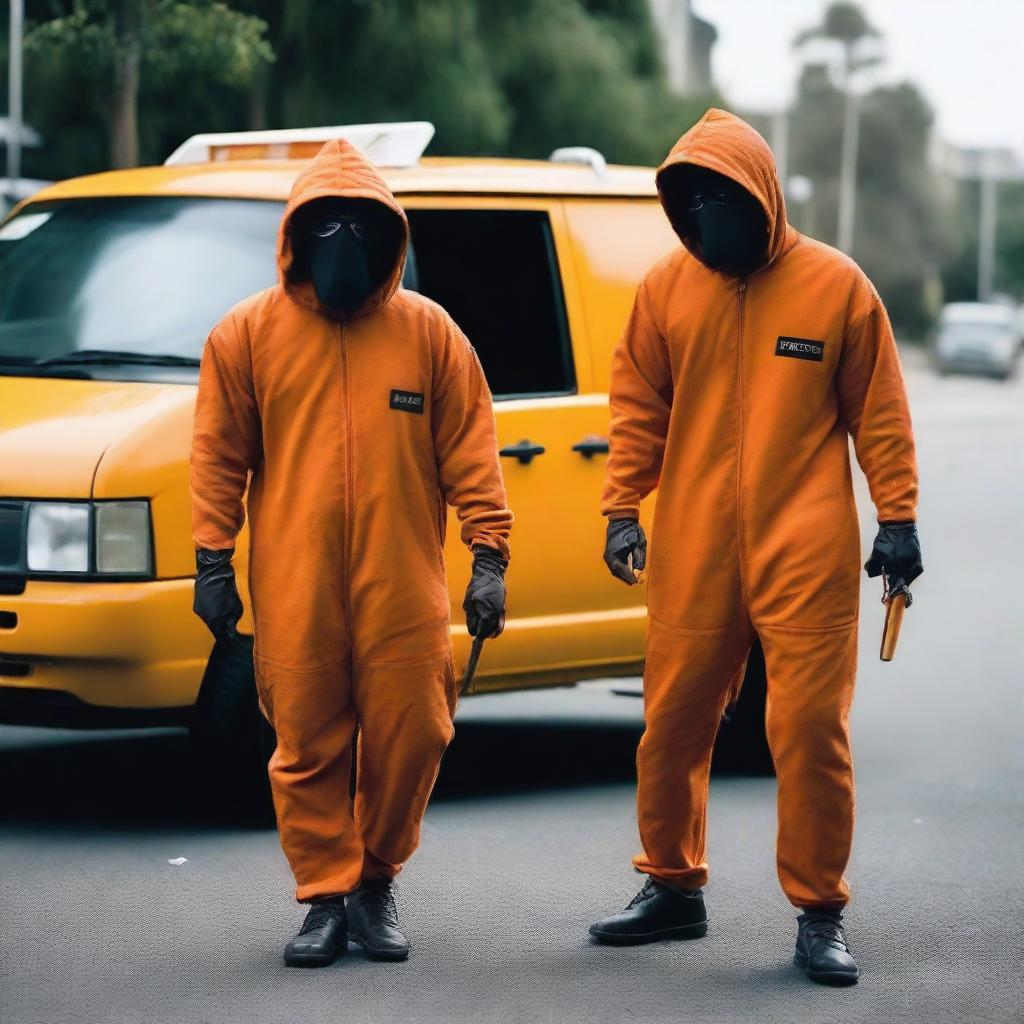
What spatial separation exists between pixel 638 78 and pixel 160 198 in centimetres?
1955

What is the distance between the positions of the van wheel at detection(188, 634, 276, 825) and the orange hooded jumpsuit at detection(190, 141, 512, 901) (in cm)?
120

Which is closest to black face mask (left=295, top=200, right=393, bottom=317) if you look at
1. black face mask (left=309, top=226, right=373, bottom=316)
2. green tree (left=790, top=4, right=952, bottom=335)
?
black face mask (left=309, top=226, right=373, bottom=316)

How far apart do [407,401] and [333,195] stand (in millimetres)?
491

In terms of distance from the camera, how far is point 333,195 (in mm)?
5461

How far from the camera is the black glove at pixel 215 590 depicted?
548 cm

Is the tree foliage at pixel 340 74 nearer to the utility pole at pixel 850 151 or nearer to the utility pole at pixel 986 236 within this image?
the utility pole at pixel 850 151

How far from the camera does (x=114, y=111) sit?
15.5 meters

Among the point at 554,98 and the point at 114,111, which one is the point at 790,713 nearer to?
the point at 114,111

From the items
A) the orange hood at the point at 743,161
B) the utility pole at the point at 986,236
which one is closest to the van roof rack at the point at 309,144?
the orange hood at the point at 743,161

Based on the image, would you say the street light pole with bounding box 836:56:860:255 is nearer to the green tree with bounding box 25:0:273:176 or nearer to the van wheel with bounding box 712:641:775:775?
the green tree with bounding box 25:0:273:176

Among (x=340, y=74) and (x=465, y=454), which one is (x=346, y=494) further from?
(x=340, y=74)

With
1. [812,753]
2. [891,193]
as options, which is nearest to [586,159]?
[812,753]

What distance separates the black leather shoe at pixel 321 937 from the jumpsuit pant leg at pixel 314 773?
0.22 ft

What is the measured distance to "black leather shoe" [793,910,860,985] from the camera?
5.42m
